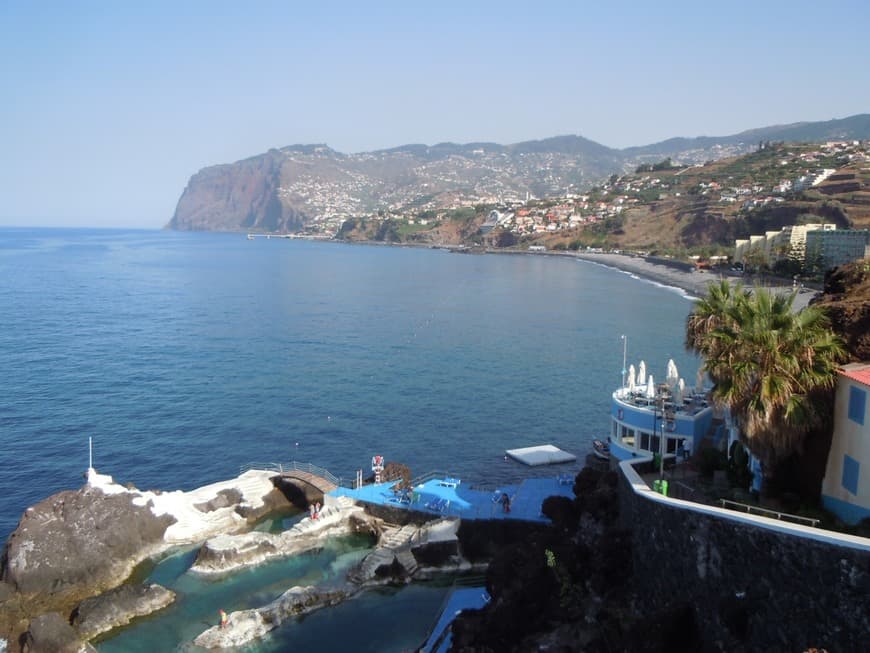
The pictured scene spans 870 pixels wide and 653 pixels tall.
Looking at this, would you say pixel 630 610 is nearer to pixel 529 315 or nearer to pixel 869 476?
pixel 869 476

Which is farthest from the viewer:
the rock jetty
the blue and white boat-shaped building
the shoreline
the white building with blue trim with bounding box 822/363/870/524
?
the shoreline

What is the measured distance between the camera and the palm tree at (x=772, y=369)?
11.0 m

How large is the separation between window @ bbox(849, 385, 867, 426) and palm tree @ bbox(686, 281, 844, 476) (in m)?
0.46

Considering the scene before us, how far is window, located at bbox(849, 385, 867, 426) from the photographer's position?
10.2m

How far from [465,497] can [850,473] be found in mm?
12892

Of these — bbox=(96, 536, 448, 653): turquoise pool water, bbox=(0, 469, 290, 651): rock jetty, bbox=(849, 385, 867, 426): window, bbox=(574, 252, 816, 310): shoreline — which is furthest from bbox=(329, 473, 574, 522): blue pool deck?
bbox=(574, 252, 816, 310): shoreline

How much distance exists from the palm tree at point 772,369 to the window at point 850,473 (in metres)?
0.69

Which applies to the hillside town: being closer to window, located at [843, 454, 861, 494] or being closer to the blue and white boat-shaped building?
the blue and white boat-shaped building

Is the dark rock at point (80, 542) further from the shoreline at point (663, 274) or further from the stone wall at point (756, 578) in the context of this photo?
the shoreline at point (663, 274)

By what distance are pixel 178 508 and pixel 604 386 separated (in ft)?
76.7

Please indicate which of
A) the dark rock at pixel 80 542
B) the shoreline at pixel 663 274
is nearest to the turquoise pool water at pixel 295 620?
the dark rock at pixel 80 542

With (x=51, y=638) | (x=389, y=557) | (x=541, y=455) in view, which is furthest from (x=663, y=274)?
(x=51, y=638)

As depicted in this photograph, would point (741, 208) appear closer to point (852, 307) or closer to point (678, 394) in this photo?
point (678, 394)

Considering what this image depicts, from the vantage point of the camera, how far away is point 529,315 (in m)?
64.3
